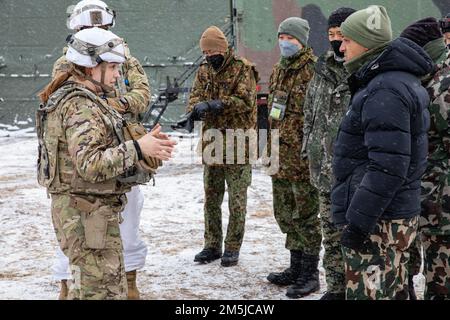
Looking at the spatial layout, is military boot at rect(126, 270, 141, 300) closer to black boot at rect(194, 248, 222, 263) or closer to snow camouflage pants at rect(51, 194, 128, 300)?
black boot at rect(194, 248, 222, 263)

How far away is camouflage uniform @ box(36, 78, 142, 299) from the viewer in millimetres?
3002

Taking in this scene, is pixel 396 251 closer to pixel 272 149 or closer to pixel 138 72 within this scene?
pixel 272 149

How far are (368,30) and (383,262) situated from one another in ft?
3.55

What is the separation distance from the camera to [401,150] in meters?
2.86

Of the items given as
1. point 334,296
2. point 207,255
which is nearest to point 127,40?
point 207,255

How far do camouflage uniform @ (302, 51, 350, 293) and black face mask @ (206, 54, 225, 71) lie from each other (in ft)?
3.82

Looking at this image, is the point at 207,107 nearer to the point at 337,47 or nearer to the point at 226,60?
the point at 226,60

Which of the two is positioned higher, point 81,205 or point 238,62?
point 238,62

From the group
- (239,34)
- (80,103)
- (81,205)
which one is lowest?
(81,205)

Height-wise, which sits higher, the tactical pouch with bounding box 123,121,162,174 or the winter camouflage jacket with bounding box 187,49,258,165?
the winter camouflage jacket with bounding box 187,49,258,165

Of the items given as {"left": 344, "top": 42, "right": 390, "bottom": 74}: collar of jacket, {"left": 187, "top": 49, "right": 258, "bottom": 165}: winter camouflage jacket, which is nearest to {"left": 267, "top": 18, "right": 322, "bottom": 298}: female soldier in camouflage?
{"left": 187, "top": 49, "right": 258, "bottom": 165}: winter camouflage jacket

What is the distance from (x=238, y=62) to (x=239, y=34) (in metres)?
4.28

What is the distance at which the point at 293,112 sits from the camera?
4855 mm
